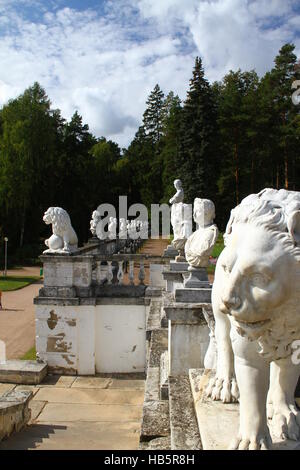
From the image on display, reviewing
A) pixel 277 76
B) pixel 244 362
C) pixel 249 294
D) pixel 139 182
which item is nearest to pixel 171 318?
pixel 244 362

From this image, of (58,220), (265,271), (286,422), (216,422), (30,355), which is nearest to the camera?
(265,271)

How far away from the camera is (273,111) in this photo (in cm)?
3444

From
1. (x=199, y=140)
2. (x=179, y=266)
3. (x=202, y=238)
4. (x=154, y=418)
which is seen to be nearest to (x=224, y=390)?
(x=154, y=418)

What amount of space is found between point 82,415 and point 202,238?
13.3 ft

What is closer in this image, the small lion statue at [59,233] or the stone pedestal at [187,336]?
the stone pedestal at [187,336]

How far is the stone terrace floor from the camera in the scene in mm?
6039

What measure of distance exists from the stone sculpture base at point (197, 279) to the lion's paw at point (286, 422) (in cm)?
264

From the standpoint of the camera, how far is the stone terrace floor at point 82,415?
604 centimetres

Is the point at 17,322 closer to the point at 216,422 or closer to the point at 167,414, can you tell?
the point at 167,414

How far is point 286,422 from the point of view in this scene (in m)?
2.33

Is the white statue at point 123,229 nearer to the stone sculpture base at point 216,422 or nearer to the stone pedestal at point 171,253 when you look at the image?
the stone pedestal at point 171,253

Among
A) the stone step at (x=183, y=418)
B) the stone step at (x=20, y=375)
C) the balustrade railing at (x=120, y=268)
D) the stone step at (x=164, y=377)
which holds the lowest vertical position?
the stone step at (x=20, y=375)

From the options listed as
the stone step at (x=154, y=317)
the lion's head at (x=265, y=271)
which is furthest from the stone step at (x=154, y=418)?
the stone step at (x=154, y=317)

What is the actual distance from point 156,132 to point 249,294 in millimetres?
65442
